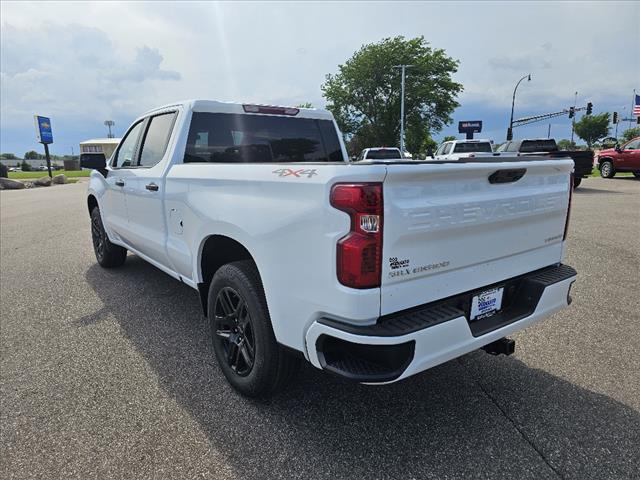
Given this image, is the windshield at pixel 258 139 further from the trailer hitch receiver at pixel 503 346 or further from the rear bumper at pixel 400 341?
the trailer hitch receiver at pixel 503 346

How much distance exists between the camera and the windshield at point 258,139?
3.88 metres

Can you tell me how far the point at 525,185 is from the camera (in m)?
2.62

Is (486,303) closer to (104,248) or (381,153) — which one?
(104,248)

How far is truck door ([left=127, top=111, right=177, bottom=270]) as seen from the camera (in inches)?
150

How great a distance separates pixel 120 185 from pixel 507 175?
154 inches

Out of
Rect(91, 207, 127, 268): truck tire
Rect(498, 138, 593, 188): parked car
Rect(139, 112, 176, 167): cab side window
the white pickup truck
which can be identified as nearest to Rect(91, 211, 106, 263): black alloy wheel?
Rect(91, 207, 127, 268): truck tire

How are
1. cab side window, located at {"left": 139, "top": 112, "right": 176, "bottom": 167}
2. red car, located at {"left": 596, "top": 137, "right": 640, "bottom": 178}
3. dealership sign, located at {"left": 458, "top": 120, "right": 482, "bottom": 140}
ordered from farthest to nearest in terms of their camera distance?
dealership sign, located at {"left": 458, "top": 120, "right": 482, "bottom": 140}, red car, located at {"left": 596, "top": 137, "right": 640, "bottom": 178}, cab side window, located at {"left": 139, "top": 112, "right": 176, "bottom": 167}

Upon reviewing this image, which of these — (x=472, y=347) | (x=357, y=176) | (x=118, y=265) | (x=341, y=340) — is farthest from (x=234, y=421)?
(x=118, y=265)

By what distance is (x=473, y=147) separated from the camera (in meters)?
20.2

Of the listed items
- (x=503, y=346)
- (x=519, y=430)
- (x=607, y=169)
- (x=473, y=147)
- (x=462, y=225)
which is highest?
(x=473, y=147)

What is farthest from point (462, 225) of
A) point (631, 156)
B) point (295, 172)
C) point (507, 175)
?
point (631, 156)

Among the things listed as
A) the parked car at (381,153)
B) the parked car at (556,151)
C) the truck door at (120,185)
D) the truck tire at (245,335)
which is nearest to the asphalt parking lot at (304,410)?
the truck tire at (245,335)

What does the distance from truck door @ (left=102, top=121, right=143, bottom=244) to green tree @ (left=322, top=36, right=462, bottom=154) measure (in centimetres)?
4349

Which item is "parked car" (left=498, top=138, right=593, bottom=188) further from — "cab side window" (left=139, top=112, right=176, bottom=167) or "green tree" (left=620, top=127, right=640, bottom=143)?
"green tree" (left=620, top=127, right=640, bottom=143)
